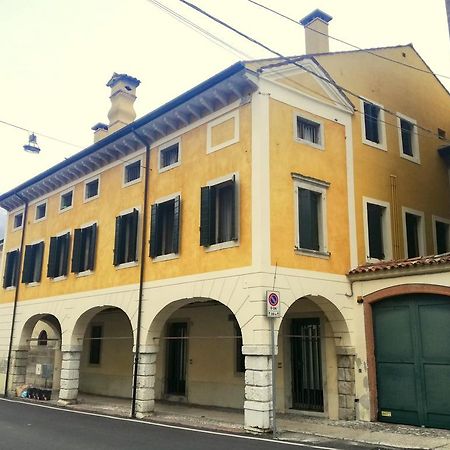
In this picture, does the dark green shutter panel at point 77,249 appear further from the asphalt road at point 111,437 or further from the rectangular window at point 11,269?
the asphalt road at point 111,437

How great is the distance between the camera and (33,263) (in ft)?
68.2

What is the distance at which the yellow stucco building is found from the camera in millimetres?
12180

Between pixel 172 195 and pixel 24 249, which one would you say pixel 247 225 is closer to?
pixel 172 195

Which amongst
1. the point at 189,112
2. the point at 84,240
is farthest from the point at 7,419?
the point at 189,112

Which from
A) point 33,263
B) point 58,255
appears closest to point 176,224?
point 58,255

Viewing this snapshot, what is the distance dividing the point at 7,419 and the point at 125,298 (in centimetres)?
439

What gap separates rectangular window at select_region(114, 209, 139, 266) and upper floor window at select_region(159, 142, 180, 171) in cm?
166

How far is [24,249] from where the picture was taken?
847 inches

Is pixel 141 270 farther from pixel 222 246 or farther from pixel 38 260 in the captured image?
pixel 38 260

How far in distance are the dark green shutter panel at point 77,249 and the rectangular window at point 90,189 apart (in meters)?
1.32

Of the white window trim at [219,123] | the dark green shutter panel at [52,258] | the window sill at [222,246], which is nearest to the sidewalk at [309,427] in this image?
the window sill at [222,246]

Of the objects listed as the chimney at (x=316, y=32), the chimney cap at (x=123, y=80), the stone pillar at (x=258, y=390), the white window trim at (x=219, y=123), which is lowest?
the stone pillar at (x=258, y=390)

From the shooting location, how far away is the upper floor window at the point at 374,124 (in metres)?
15.2

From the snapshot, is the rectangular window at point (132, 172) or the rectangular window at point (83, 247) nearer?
the rectangular window at point (132, 172)
